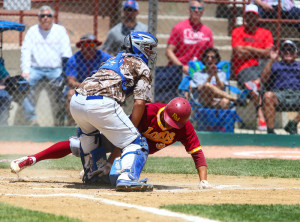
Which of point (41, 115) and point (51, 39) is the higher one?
point (51, 39)

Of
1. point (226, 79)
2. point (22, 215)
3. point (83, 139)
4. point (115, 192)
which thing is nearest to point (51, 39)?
point (226, 79)

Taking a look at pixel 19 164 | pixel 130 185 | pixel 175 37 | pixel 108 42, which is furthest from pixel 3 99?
pixel 130 185

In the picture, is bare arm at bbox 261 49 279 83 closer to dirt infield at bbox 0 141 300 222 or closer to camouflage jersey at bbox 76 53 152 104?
dirt infield at bbox 0 141 300 222

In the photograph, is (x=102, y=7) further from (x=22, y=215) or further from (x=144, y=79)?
(x=22, y=215)

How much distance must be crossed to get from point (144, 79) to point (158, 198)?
118 cm

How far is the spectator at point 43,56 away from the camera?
11039 mm

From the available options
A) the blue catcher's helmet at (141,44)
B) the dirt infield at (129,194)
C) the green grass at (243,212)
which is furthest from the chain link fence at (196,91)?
the green grass at (243,212)

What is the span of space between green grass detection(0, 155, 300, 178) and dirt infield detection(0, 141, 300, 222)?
38 centimetres

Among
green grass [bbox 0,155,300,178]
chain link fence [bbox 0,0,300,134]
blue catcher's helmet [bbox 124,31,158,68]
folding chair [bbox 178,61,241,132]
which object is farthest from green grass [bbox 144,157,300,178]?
blue catcher's helmet [bbox 124,31,158,68]

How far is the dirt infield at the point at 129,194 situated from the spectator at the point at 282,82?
4.05 meters

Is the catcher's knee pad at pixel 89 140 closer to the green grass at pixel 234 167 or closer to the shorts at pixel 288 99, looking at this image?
the green grass at pixel 234 167

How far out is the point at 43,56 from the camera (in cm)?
1118

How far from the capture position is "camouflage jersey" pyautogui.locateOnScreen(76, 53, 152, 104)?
5.64 meters

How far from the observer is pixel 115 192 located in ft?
18.4
